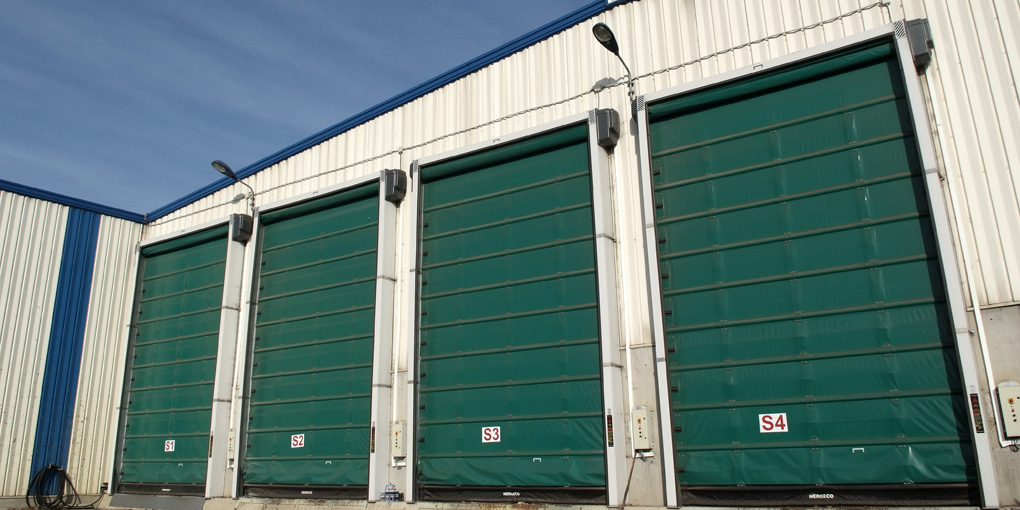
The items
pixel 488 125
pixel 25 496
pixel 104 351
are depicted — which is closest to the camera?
pixel 488 125

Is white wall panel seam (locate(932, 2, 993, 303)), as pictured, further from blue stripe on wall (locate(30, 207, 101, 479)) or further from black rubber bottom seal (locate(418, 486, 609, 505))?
blue stripe on wall (locate(30, 207, 101, 479))

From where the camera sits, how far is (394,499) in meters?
15.0

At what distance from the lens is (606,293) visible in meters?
13.4

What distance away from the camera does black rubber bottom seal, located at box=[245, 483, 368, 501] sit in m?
15.7

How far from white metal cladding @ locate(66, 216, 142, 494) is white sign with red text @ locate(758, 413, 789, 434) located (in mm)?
16974

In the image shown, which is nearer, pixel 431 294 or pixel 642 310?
pixel 642 310

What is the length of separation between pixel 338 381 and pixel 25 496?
9.44m

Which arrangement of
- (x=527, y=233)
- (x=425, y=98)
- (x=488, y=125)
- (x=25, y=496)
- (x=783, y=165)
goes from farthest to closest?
(x=25, y=496) → (x=425, y=98) → (x=488, y=125) → (x=527, y=233) → (x=783, y=165)

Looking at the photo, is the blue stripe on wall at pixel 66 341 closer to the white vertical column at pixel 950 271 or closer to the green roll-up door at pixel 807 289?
the green roll-up door at pixel 807 289

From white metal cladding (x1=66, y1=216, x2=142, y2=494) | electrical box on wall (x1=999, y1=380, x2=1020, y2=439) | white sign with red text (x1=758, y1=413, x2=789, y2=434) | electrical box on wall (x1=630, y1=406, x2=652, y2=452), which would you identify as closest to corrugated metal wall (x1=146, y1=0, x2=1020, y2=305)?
electrical box on wall (x1=999, y1=380, x2=1020, y2=439)

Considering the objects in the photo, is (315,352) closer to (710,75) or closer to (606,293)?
(606,293)

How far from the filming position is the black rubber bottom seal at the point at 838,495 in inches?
406

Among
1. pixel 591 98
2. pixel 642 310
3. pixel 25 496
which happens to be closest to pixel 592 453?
pixel 642 310

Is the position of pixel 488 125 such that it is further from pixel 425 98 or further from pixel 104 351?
pixel 104 351
